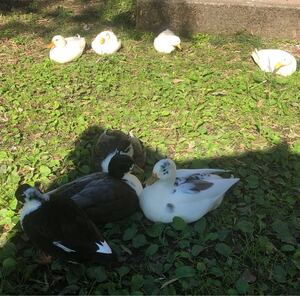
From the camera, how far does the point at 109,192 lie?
3418 mm

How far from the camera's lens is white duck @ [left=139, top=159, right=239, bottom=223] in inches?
134

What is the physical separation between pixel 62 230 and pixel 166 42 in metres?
3.46

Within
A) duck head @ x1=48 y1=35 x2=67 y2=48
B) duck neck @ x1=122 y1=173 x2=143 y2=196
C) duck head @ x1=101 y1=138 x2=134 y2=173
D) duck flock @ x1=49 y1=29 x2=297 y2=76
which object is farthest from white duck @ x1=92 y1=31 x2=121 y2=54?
duck neck @ x1=122 y1=173 x2=143 y2=196

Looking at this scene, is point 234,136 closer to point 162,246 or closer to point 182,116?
point 182,116

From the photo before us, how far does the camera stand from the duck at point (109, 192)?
3354 mm

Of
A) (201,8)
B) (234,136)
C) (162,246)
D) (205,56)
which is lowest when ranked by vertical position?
(162,246)

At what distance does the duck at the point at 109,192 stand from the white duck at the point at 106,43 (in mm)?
2619

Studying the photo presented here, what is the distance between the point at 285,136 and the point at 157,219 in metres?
1.72

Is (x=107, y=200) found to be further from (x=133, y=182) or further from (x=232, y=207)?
(x=232, y=207)

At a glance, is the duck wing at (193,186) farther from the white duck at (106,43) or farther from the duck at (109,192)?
the white duck at (106,43)

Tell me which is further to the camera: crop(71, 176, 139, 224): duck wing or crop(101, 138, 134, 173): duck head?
crop(101, 138, 134, 173): duck head

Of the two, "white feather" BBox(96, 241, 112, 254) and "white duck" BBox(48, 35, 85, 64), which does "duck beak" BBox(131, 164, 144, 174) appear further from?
"white duck" BBox(48, 35, 85, 64)

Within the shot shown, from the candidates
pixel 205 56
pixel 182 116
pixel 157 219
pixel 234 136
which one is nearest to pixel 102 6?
pixel 205 56

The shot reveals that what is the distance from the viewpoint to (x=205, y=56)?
5.93 metres
